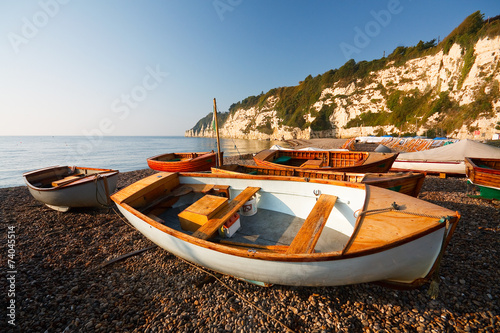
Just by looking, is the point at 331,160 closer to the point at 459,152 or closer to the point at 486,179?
the point at 486,179

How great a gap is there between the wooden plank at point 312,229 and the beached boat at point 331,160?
419 cm

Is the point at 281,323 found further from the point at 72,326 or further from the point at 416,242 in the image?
the point at 72,326

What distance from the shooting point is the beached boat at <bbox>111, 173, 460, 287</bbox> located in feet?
10.8

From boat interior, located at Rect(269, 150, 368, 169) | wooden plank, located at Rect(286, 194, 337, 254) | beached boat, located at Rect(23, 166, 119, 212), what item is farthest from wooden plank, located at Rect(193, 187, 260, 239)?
beached boat, located at Rect(23, 166, 119, 212)

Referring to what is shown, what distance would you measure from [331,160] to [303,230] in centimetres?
1109

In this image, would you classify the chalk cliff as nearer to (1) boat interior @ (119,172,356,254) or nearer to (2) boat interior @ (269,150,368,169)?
(2) boat interior @ (269,150,368,169)

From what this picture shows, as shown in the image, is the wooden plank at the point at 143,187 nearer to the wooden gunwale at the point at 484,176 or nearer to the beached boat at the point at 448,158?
the wooden gunwale at the point at 484,176

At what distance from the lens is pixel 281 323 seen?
12.0 feet

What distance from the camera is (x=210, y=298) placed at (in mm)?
4480

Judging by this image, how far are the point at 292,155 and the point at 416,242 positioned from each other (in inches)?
498

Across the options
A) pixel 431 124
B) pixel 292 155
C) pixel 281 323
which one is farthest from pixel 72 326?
pixel 431 124

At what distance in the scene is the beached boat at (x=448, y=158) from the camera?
13.1 metres

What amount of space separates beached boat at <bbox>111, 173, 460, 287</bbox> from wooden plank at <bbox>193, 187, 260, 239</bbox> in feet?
0.10

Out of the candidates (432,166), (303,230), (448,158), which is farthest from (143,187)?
(448,158)
